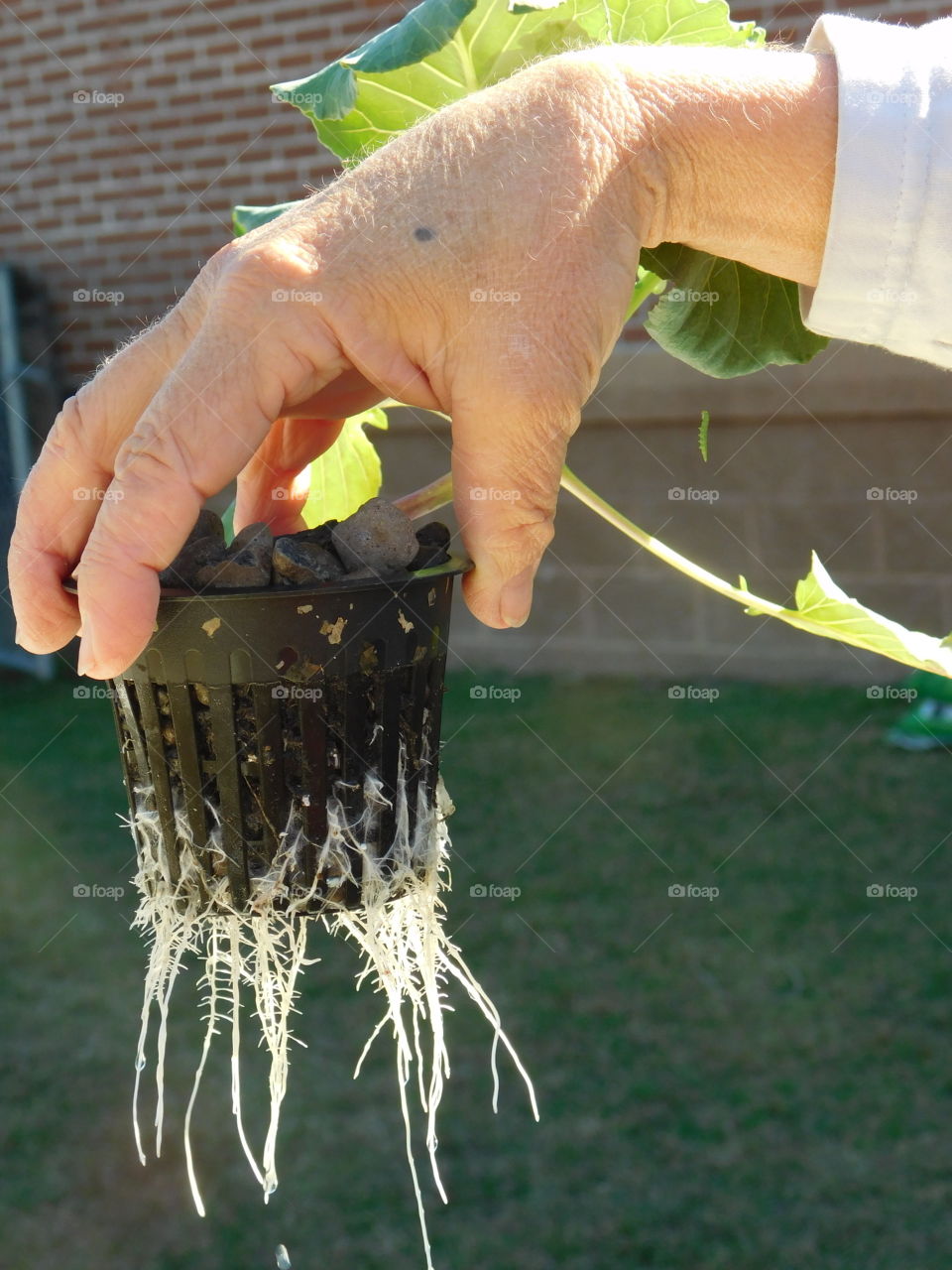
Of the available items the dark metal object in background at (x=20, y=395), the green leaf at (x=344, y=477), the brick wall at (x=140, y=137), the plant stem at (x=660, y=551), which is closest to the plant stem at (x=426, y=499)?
the plant stem at (x=660, y=551)

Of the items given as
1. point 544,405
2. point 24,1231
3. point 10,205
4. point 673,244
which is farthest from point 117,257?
point 544,405

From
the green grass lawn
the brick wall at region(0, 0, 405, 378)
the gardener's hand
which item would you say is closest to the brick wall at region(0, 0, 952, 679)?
the brick wall at region(0, 0, 405, 378)

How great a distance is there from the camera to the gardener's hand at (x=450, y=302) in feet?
2.56

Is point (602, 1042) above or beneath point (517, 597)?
beneath

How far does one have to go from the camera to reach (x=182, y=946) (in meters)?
1.03

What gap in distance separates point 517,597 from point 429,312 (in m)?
0.23

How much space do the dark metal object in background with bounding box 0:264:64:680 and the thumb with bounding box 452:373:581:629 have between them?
14.0ft

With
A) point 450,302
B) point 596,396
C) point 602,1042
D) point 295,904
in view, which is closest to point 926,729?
point 596,396

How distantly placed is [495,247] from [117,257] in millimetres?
4501

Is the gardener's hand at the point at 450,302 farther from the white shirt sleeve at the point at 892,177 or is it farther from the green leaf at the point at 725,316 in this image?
the green leaf at the point at 725,316

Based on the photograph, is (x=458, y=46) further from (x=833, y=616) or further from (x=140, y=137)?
(x=140, y=137)

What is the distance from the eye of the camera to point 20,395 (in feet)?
16.4

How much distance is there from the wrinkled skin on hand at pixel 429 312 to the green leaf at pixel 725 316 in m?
0.30

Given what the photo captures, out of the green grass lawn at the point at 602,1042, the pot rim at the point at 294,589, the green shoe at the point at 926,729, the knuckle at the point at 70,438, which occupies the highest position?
the knuckle at the point at 70,438
